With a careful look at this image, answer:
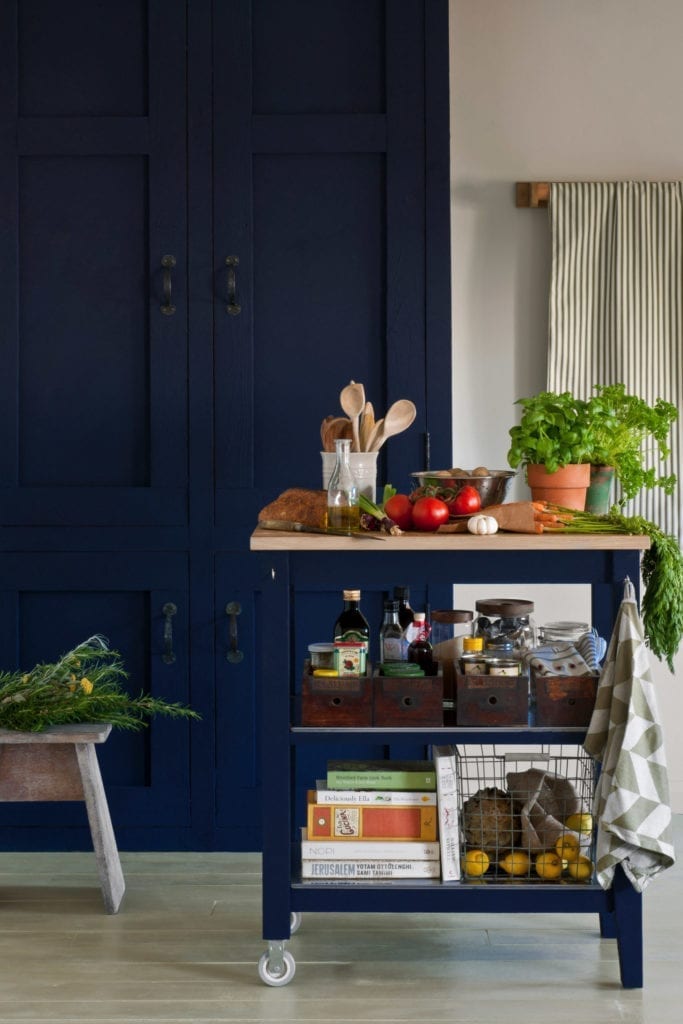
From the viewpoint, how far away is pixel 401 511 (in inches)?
108

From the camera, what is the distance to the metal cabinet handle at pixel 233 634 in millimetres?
3564

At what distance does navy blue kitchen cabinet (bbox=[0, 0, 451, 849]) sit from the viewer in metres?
3.53

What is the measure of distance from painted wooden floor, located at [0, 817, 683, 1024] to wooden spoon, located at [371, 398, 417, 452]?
121 cm

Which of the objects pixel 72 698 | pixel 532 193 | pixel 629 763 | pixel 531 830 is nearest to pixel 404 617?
pixel 531 830

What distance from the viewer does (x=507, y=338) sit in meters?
3.96

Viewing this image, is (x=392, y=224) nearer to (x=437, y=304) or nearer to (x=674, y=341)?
(x=437, y=304)

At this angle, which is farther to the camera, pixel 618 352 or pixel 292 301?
pixel 618 352

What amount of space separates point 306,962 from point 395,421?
4.24 feet

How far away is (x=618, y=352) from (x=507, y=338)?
36 cm

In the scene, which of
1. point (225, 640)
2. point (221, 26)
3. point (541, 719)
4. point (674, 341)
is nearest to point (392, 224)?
point (221, 26)

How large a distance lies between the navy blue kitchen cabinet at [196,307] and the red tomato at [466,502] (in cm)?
79

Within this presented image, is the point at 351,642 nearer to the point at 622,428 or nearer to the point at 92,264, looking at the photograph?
the point at 622,428

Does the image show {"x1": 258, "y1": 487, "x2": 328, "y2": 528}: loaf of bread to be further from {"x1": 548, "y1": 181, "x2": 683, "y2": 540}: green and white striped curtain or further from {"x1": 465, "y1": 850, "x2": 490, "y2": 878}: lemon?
{"x1": 548, "y1": 181, "x2": 683, "y2": 540}: green and white striped curtain

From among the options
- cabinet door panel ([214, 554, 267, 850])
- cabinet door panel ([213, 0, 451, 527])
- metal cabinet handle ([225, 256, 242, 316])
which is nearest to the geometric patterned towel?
cabinet door panel ([213, 0, 451, 527])
